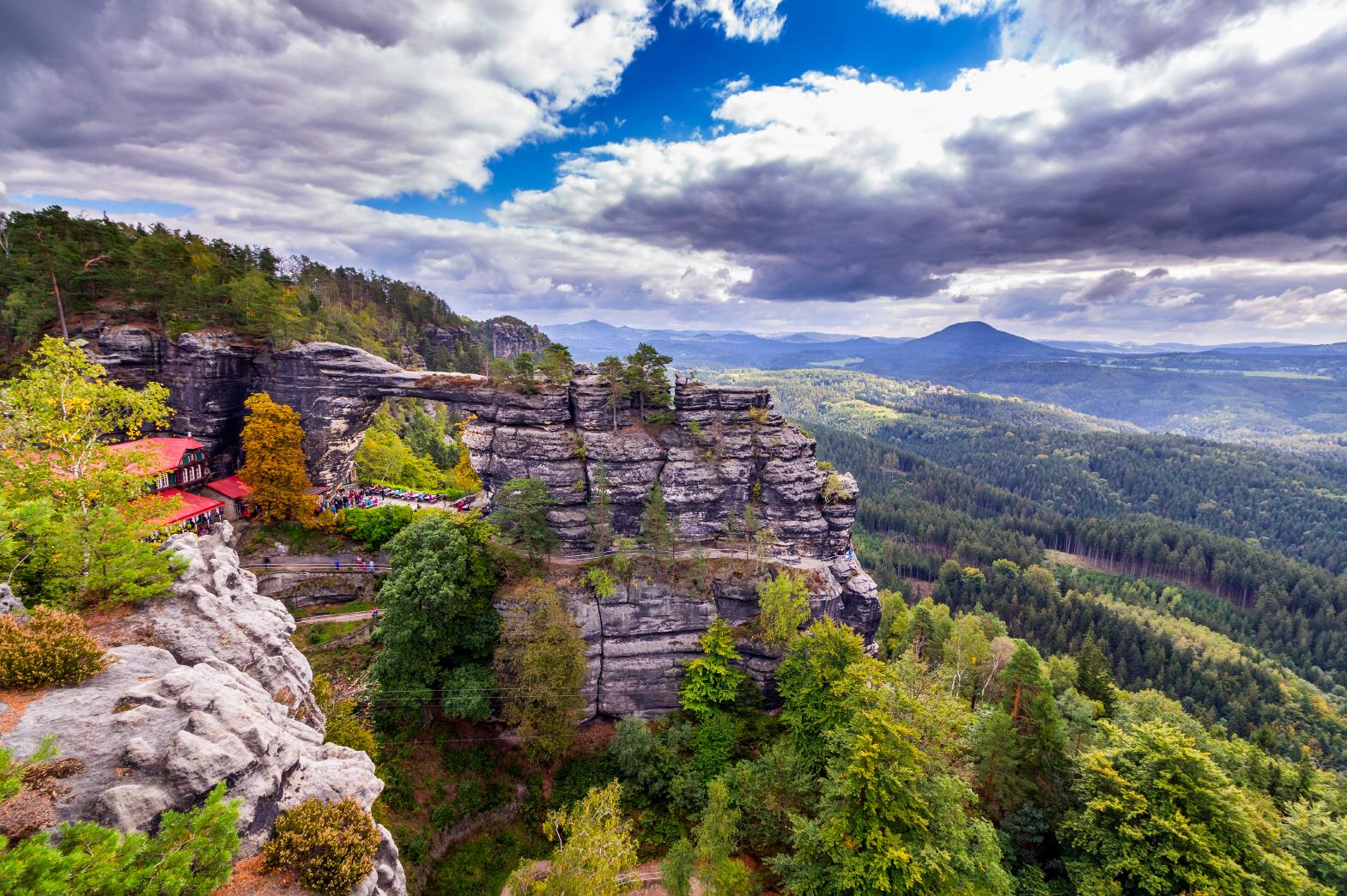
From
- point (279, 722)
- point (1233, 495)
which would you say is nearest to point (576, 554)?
point (279, 722)

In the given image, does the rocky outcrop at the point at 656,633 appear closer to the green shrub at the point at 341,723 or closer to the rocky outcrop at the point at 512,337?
the green shrub at the point at 341,723

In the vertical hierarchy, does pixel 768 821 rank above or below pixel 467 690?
below

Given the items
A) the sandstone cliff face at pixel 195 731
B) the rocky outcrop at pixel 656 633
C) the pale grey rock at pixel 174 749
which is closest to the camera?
the pale grey rock at pixel 174 749

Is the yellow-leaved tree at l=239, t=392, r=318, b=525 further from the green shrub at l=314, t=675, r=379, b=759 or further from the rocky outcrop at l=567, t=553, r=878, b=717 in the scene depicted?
the rocky outcrop at l=567, t=553, r=878, b=717

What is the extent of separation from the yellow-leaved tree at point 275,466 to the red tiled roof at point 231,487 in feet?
5.67

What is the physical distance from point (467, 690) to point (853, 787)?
2522 centimetres

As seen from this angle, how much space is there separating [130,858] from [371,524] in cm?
4024

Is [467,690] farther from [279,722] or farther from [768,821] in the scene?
[768,821]

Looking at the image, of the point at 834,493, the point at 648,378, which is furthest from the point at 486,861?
the point at 834,493

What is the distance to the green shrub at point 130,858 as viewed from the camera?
8602 millimetres

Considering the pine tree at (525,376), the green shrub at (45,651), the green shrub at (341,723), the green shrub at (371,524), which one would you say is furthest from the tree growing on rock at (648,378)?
the green shrub at (45,651)

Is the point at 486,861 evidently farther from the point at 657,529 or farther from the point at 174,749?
the point at 174,749

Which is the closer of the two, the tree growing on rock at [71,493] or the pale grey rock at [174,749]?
the pale grey rock at [174,749]

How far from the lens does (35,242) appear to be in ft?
162
